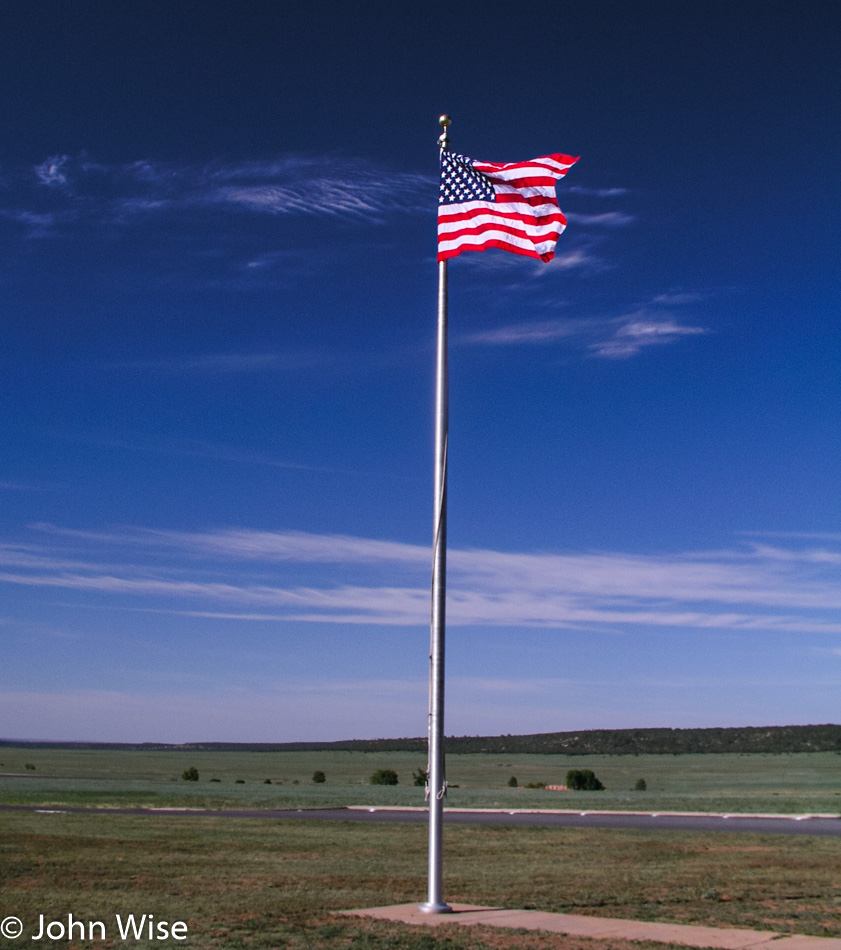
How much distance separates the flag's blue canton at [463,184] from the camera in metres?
14.6

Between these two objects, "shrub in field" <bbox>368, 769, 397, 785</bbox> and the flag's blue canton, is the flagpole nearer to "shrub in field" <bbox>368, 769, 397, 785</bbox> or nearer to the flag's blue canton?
the flag's blue canton

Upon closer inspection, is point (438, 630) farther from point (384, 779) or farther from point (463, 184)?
point (384, 779)

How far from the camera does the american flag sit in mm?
14414

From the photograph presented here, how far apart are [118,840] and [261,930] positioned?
595 inches

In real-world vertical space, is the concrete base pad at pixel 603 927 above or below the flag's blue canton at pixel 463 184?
below

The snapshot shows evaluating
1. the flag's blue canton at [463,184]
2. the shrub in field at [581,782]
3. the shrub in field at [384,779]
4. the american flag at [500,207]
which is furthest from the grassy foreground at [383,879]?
the shrub in field at [384,779]

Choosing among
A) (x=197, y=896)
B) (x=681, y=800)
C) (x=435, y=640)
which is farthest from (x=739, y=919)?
(x=681, y=800)

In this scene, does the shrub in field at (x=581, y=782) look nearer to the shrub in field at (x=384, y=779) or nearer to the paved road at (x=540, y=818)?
the shrub in field at (x=384, y=779)

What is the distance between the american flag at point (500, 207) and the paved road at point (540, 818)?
20264 millimetres

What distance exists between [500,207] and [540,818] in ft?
85.5

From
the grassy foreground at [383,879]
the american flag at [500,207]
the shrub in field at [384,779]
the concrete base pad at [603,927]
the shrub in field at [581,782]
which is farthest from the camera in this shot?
the shrub in field at [384,779]

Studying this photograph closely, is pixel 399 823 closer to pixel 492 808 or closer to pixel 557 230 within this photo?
pixel 492 808

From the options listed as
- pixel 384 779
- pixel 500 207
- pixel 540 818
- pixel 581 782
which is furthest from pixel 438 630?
pixel 384 779

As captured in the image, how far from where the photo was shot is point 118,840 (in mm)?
24750
